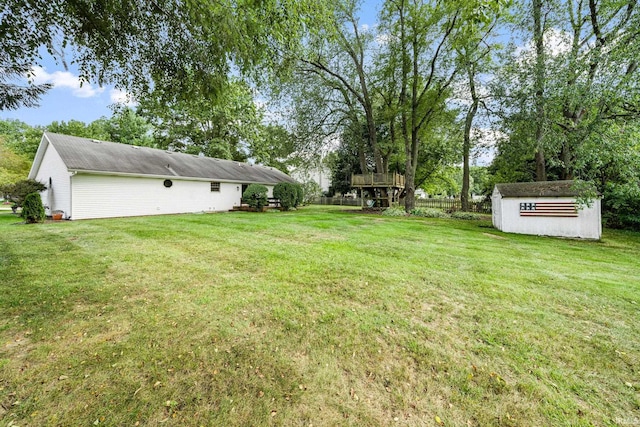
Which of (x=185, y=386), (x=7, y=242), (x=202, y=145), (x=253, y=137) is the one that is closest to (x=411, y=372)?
(x=185, y=386)

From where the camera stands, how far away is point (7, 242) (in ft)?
20.9

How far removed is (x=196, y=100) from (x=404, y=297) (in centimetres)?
512

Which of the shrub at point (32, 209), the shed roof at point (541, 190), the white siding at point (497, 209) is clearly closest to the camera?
the shed roof at point (541, 190)

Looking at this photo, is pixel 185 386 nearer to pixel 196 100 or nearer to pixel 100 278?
pixel 100 278

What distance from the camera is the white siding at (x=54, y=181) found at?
37.8 feet

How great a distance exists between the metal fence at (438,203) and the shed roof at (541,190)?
32.0 ft

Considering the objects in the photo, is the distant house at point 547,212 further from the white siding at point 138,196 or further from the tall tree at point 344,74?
the white siding at point 138,196

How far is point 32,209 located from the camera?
385 inches

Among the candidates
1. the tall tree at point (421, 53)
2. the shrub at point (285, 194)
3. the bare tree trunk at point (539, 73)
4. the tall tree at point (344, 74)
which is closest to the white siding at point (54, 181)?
the shrub at point (285, 194)

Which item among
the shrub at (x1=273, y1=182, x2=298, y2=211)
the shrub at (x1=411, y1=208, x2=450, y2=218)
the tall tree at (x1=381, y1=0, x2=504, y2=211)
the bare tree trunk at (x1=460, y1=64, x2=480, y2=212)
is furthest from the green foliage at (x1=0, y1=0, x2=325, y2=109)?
the bare tree trunk at (x1=460, y1=64, x2=480, y2=212)

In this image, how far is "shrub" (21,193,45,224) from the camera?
382 inches

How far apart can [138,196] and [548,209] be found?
1840cm

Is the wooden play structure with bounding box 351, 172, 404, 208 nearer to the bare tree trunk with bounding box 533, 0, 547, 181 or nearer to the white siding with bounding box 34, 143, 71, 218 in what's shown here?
the bare tree trunk with bounding box 533, 0, 547, 181

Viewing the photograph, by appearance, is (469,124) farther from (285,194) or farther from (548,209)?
(285,194)
